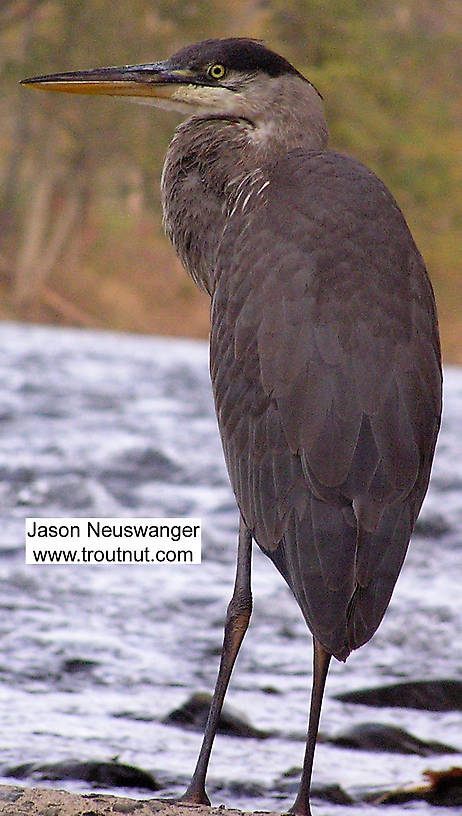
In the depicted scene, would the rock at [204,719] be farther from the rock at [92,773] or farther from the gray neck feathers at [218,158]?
the gray neck feathers at [218,158]

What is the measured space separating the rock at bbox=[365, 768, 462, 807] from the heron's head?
3.36 ft

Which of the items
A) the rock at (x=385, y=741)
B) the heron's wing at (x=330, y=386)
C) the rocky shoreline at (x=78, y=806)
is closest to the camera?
the rocky shoreline at (x=78, y=806)

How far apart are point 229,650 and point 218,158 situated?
72 centimetres

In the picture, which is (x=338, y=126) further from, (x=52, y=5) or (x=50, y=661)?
(x=50, y=661)

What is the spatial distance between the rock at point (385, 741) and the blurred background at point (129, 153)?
408 inches

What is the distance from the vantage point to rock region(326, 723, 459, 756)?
2.15 metres

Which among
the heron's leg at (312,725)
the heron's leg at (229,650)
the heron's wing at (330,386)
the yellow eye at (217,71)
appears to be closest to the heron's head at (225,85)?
the yellow eye at (217,71)

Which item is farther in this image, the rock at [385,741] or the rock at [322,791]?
the rock at [385,741]

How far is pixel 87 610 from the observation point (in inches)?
119

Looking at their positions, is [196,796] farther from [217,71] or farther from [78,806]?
[217,71]

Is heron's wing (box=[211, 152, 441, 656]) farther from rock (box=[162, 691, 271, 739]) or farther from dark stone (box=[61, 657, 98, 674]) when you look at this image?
dark stone (box=[61, 657, 98, 674])

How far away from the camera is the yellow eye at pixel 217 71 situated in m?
1.82

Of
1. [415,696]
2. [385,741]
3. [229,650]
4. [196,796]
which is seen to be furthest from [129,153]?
[196,796]

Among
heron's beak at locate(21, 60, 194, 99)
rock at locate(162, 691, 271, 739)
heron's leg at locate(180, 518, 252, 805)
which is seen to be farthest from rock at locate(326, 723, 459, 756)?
heron's beak at locate(21, 60, 194, 99)
